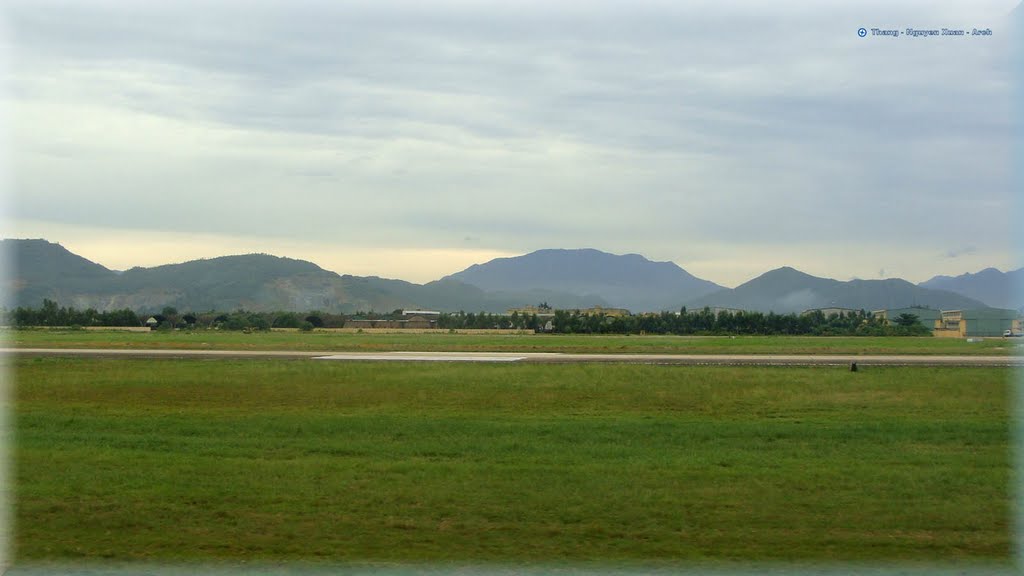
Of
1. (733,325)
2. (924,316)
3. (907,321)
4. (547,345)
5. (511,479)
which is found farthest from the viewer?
(924,316)

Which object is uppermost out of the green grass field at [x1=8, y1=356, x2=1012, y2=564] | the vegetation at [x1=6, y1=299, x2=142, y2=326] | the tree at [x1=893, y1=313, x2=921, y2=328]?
the tree at [x1=893, y1=313, x2=921, y2=328]

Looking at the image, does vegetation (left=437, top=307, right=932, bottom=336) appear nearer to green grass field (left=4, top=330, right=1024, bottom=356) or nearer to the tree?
the tree

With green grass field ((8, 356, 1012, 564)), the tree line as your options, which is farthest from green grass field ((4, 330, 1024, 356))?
the tree line

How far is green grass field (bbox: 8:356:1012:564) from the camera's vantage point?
9695 mm

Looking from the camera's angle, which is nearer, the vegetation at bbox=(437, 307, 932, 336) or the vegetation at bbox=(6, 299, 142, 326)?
the vegetation at bbox=(6, 299, 142, 326)

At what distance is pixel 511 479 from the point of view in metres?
13.0

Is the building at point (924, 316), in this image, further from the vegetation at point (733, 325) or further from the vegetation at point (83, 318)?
the vegetation at point (83, 318)

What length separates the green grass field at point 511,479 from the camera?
9.70 m

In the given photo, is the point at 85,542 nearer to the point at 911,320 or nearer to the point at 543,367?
the point at 543,367

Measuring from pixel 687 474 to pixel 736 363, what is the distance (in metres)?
29.4

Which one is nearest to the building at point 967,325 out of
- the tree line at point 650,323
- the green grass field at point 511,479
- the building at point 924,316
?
the tree line at point 650,323

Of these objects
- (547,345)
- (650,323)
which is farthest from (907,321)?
(547,345)

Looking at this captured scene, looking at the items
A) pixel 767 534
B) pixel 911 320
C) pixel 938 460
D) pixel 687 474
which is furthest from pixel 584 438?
pixel 911 320

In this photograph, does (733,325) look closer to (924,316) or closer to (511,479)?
(924,316)
